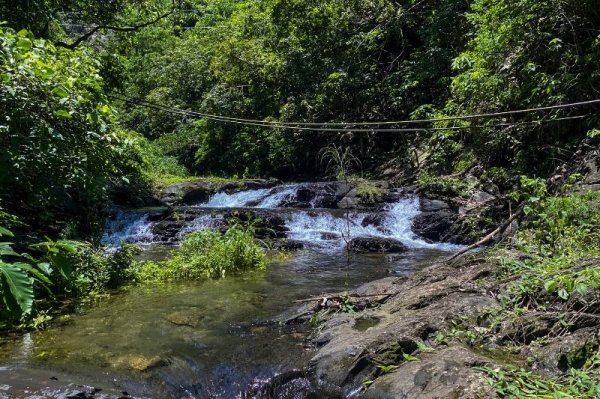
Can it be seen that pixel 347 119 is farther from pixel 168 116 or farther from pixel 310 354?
pixel 310 354

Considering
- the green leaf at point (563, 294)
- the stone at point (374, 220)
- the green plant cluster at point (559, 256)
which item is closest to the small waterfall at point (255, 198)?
the stone at point (374, 220)

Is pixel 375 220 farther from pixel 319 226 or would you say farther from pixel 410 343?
pixel 410 343

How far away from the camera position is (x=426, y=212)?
13336 mm

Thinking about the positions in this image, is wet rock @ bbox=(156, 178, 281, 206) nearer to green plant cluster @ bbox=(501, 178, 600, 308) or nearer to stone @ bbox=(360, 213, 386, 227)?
stone @ bbox=(360, 213, 386, 227)

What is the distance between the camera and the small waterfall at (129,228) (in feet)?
44.3

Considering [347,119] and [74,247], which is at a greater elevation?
[347,119]

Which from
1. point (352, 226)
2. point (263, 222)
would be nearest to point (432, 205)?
point (352, 226)

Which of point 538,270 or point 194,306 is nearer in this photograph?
point 538,270

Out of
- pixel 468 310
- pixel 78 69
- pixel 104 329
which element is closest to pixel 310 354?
pixel 468 310

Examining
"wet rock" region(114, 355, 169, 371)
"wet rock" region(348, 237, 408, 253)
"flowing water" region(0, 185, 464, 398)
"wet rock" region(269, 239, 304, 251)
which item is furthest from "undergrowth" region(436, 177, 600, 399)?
"wet rock" region(269, 239, 304, 251)

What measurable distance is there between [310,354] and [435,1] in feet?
59.4

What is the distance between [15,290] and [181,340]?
4.14 metres

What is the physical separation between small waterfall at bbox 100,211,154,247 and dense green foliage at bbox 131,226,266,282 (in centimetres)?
457

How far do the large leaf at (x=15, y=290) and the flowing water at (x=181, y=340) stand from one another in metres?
2.70
